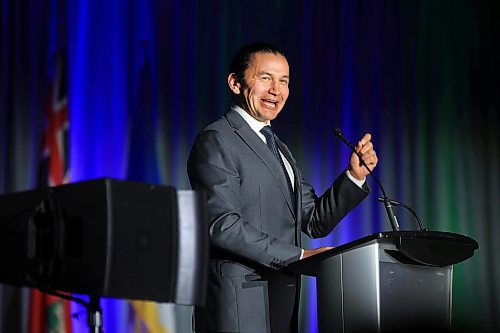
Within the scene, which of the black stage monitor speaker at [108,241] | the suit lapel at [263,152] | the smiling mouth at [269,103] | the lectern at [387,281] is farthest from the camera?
the smiling mouth at [269,103]

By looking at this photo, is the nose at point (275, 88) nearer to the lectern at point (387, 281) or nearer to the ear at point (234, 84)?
the ear at point (234, 84)

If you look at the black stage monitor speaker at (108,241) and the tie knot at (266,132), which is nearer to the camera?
the black stage monitor speaker at (108,241)

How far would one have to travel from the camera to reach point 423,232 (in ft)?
6.41

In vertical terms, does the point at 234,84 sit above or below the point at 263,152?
above

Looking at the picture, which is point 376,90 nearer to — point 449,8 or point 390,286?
point 449,8

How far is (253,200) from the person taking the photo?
223 cm

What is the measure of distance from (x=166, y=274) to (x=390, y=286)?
2.07 ft

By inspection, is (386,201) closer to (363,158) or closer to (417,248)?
(363,158)

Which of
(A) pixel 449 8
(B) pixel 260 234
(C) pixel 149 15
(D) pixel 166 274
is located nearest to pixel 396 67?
(A) pixel 449 8

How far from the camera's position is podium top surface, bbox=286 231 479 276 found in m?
1.92

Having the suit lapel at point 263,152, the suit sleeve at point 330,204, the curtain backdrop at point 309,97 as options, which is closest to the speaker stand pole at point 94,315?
the suit lapel at point 263,152

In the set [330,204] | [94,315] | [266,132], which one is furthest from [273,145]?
[94,315]

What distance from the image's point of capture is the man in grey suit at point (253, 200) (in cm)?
213

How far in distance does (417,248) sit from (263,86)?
71 cm
